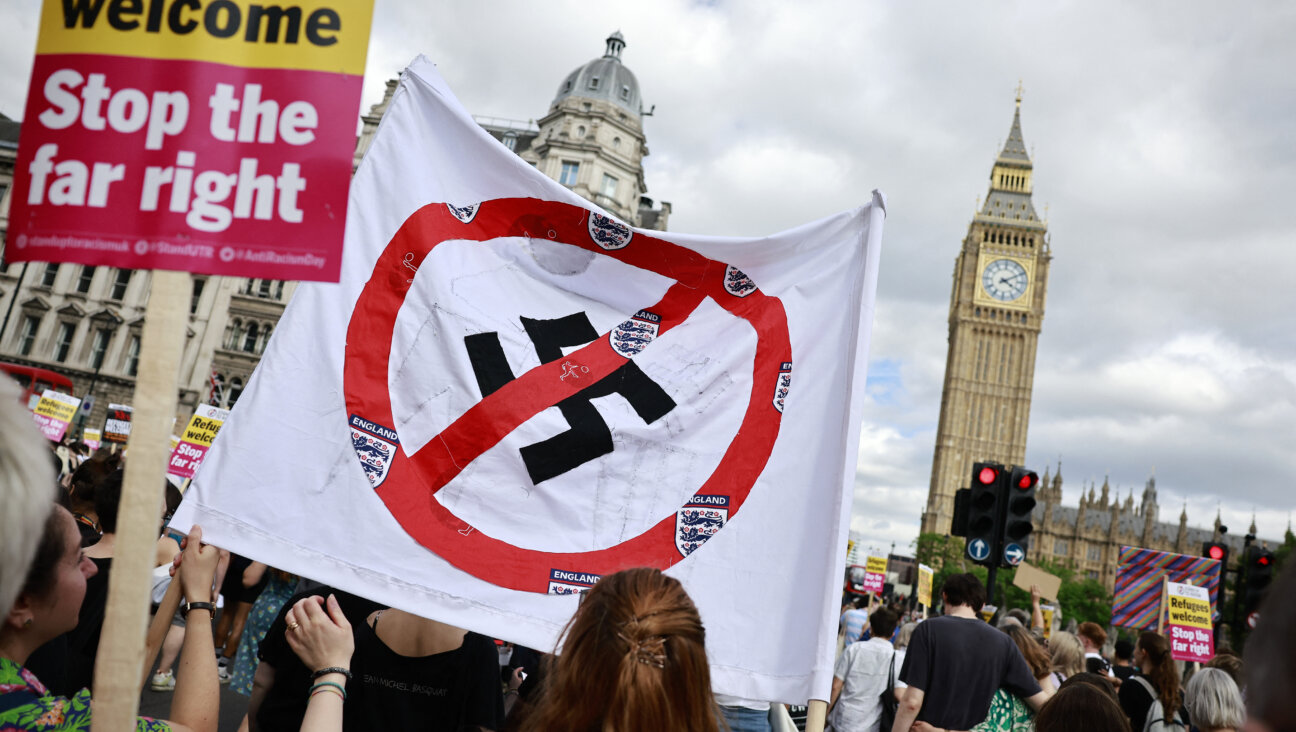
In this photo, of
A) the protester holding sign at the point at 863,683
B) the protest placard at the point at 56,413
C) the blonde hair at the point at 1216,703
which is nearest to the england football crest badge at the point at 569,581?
the blonde hair at the point at 1216,703

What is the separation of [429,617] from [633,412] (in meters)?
1.03

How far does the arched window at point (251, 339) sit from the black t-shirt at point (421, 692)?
43335 mm

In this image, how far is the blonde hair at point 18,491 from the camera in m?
1.49

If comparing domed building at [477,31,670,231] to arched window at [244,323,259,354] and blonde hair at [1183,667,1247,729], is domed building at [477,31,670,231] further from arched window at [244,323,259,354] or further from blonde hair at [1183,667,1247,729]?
blonde hair at [1183,667,1247,729]

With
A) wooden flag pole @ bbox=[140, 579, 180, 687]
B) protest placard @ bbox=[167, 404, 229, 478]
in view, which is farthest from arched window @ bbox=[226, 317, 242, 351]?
wooden flag pole @ bbox=[140, 579, 180, 687]

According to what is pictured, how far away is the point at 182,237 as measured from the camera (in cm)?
201

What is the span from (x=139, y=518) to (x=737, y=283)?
7.69ft

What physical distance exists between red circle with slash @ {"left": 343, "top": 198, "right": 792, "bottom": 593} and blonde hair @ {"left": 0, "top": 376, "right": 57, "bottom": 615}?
4.94 feet

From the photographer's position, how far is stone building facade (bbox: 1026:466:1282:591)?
94625 millimetres

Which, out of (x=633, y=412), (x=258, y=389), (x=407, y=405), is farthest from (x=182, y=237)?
(x=633, y=412)

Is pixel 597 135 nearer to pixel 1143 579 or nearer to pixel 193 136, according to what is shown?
pixel 1143 579

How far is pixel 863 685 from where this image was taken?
658cm

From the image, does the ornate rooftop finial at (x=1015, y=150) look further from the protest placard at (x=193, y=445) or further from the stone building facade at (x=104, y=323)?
the protest placard at (x=193, y=445)

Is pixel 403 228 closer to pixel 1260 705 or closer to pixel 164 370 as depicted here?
pixel 164 370
